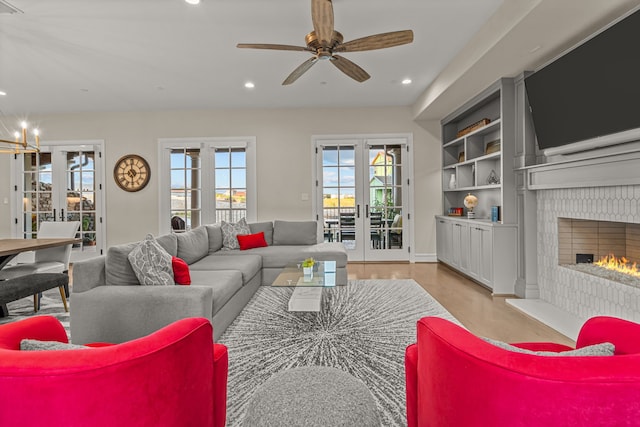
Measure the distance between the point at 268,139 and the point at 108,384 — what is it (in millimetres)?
5668

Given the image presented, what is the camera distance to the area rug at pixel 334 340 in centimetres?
197

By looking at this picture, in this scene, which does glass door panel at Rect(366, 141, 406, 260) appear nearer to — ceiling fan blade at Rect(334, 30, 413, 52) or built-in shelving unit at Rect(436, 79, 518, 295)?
built-in shelving unit at Rect(436, 79, 518, 295)

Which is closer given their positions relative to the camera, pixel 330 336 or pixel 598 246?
pixel 330 336

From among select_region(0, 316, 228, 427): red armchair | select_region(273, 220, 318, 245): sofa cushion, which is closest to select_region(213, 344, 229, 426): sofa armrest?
select_region(0, 316, 228, 427): red armchair

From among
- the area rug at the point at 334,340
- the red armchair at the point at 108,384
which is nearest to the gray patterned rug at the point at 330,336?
the area rug at the point at 334,340

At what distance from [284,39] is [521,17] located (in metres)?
2.19

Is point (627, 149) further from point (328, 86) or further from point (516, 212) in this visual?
point (328, 86)

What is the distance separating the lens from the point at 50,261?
409 centimetres

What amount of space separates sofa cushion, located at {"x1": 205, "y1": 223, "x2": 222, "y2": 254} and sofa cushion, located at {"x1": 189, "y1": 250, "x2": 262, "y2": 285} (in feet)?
0.81

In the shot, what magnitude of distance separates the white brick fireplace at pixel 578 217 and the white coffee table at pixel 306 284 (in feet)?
6.68

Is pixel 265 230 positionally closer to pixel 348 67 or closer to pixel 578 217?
pixel 348 67

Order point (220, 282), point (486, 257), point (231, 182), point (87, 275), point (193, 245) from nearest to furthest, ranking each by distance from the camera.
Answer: point (87, 275) < point (220, 282) < point (193, 245) < point (486, 257) < point (231, 182)

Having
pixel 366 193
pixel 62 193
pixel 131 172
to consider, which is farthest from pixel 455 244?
pixel 62 193

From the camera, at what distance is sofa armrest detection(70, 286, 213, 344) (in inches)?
89.0
